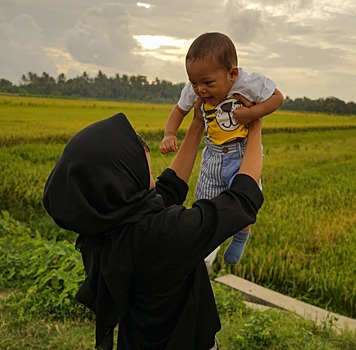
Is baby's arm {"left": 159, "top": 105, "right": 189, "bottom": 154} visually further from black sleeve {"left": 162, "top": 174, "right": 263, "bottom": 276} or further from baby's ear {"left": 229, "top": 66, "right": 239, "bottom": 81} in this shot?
black sleeve {"left": 162, "top": 174, "right": 263, "bottom": 276}

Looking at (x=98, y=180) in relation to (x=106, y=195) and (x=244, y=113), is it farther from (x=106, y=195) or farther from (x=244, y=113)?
(x=244, y=113)

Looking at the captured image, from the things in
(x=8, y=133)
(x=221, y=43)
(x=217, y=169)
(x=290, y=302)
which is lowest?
(x=290, y=302)


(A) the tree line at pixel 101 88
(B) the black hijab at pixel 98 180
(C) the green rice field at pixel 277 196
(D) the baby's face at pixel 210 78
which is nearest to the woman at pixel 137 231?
(B) the black hijab at pixel 98 180

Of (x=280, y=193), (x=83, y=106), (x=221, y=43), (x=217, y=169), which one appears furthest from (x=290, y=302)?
(x=83, y=106)

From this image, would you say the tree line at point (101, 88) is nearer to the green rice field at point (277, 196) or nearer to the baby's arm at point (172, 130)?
the green rice field at point (277, 196)

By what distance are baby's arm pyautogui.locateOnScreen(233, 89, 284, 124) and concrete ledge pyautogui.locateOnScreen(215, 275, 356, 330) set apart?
2.67 meters

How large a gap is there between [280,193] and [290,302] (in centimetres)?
→ 402

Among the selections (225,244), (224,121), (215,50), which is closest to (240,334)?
(224,121)

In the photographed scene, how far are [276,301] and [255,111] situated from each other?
9.97ft

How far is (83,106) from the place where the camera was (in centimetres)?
1408

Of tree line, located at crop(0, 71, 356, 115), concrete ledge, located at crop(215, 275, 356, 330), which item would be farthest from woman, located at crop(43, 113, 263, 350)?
tree line, located at crop(0, 71, 356, 115)

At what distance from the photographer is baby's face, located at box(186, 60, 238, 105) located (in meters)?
1.59

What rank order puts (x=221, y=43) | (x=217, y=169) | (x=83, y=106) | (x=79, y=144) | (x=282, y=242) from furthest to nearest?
(x=83, y=106) → (x=282, y=242) → (x=217, y=169) → (x=221, y=43) → (x=79, y=144)

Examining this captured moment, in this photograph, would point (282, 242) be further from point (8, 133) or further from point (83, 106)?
point (83, 106)
